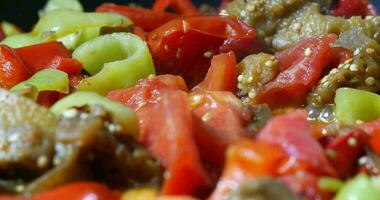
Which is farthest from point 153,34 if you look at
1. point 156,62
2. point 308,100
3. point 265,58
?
point 308,100

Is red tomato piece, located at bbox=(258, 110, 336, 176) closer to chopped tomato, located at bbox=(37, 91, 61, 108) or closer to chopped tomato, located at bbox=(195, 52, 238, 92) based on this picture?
chopped tomato, located at bbox=(195, 52, 238, 92)

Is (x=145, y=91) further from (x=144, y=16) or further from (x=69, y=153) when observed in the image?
(x=144, y=16)

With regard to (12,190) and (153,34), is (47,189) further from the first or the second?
(153,34)

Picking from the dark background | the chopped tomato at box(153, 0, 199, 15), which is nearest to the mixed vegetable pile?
the dark background

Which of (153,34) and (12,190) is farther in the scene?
(153,34)

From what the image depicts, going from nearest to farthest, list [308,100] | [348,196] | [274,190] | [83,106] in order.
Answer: [274,190] < [348,196] < [83,106] < [308,100]

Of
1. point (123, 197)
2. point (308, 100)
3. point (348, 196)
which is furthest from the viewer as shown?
point (308, 100)

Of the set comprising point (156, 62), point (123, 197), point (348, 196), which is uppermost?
point (348, 196)

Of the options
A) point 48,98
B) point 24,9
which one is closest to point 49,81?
point 48,98
